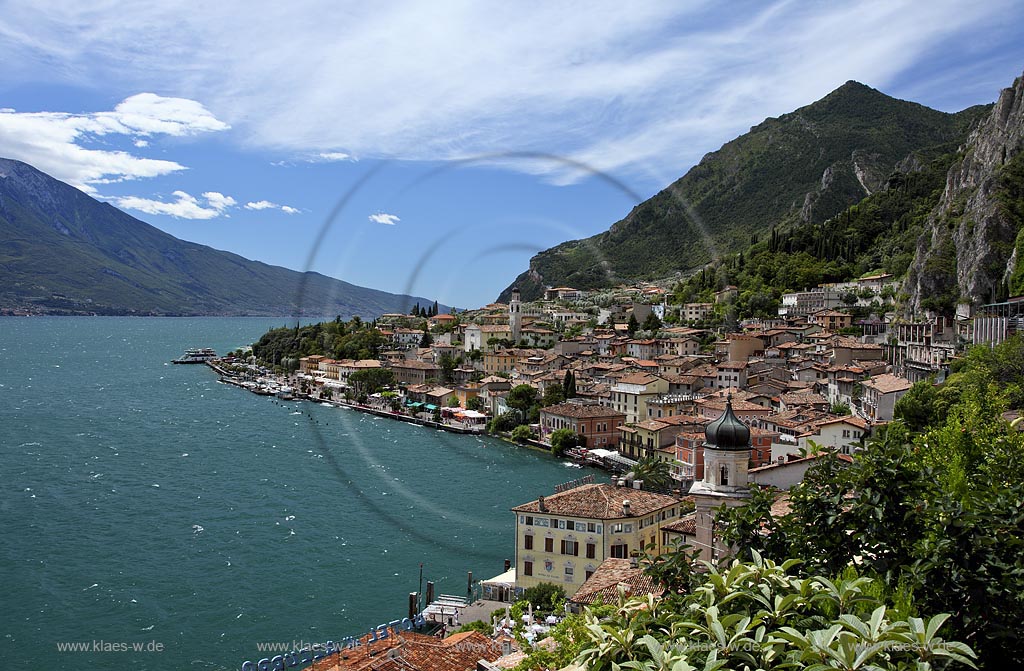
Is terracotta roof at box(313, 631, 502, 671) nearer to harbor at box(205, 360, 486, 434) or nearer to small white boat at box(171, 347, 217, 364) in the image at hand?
harbor at box(205, 360, 486, 434)

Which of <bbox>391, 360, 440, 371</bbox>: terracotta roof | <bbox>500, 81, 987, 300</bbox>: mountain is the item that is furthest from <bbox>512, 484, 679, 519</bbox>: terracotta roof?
<bbox>500, 81, 987, 300</bbox>: mountain

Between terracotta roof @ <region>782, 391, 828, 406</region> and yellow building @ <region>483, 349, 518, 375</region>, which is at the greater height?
yellow building @ <region>483, 349, 518, 375</region>

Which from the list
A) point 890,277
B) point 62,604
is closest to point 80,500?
point 62,604

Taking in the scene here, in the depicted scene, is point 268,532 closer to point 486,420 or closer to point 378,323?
point 486,420

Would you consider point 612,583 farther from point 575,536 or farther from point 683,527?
point 575,536

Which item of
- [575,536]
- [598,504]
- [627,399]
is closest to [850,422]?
[598,504]

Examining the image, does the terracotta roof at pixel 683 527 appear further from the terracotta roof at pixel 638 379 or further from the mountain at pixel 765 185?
the mountain at pixel 765 185

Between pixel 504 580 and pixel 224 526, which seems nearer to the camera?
pixel 504 580
